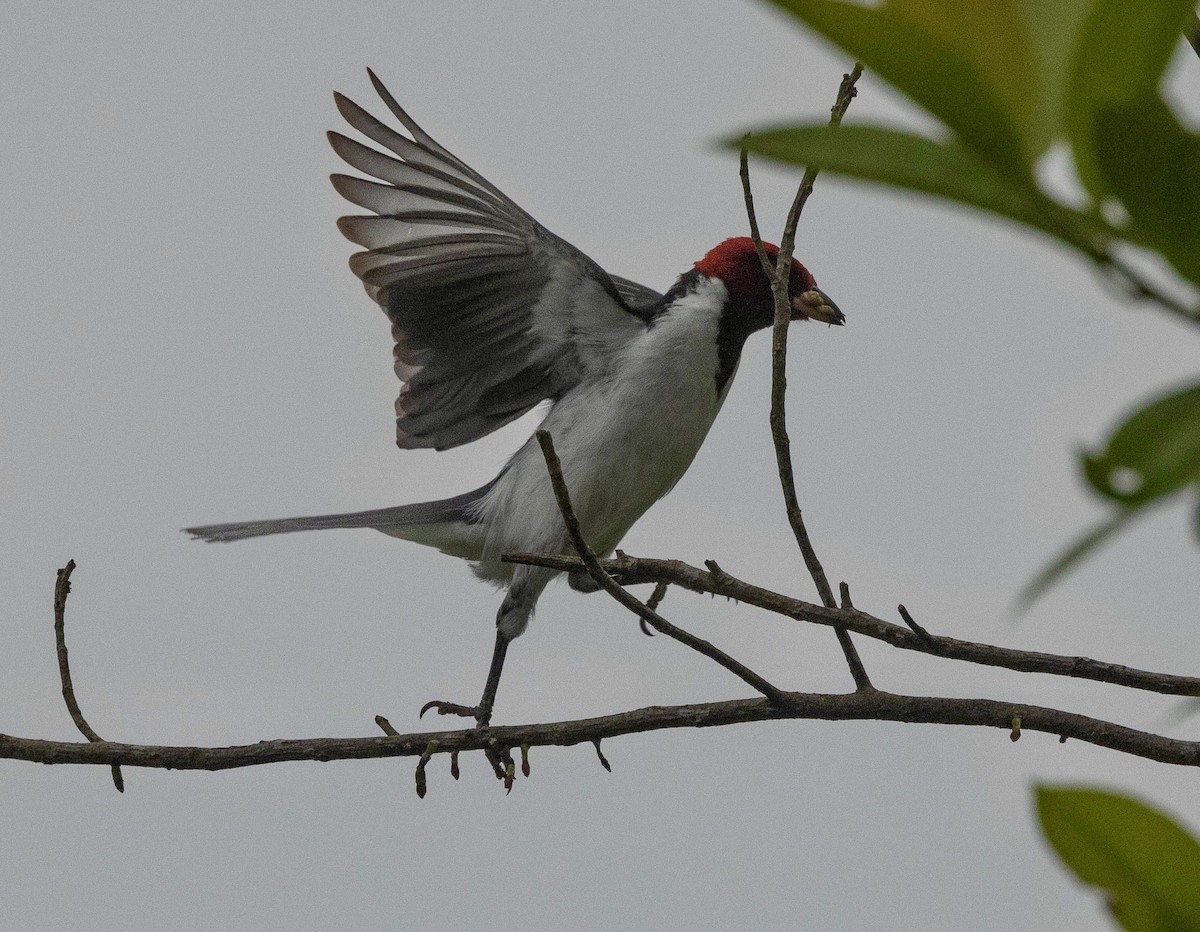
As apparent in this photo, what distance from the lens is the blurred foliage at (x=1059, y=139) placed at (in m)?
0.46

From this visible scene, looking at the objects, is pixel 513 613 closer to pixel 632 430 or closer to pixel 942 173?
pixel 632 430

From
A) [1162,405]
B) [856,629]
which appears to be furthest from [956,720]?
[1162,405]

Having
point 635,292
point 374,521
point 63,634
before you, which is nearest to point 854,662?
point 63,634

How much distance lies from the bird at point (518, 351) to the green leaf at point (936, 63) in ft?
10.7

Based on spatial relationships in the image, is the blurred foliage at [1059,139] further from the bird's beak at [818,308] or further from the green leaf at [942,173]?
the bird's beak at [818,308]

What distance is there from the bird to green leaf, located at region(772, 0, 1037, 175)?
3274 mm

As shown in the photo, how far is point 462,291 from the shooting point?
4098 millimetres

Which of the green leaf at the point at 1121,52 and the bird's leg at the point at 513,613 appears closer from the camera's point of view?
the green leaf at the point at 1121,52

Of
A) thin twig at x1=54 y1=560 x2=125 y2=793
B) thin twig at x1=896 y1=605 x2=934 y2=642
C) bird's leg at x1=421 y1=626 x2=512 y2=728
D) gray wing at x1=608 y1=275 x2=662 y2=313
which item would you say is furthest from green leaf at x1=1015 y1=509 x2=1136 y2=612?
gray wing at x1=608 y1=275 x2=662 y2=313

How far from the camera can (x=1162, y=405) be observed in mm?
482

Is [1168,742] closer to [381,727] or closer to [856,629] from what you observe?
[856,629]

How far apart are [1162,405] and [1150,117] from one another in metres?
0.10

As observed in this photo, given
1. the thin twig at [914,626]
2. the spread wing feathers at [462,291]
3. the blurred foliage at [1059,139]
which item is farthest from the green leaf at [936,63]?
the spread wing feathers at [462,291]

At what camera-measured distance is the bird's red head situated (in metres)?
4.10
